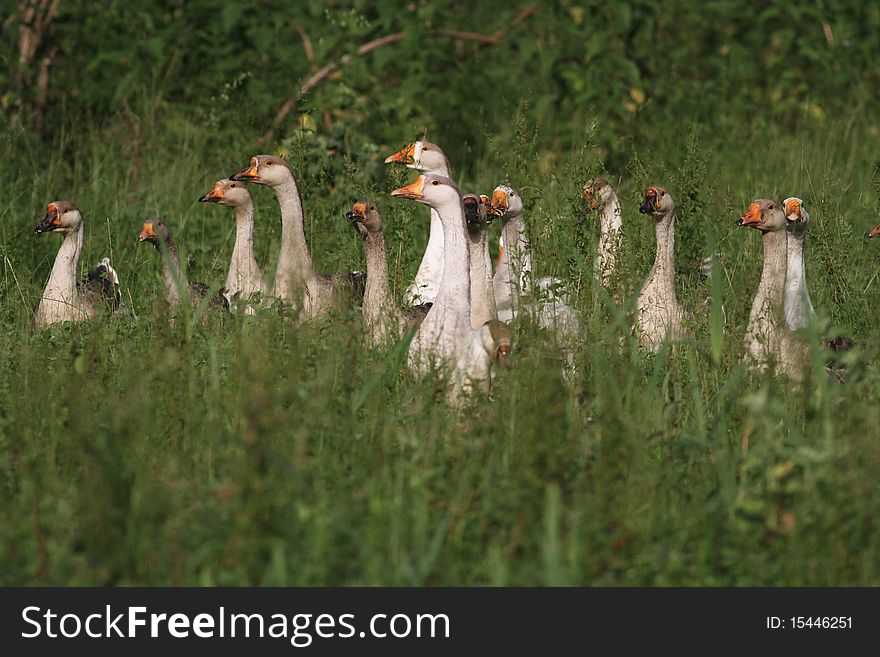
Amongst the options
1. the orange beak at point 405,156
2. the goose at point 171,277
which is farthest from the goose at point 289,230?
the orange beak at point 405,156

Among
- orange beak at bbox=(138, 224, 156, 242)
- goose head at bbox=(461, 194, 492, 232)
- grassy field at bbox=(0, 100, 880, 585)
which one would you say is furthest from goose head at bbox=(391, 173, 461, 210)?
orange beak at bbox=(138, 224, 156, 242)

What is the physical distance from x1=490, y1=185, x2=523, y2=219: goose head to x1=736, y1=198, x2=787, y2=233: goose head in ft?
4.42

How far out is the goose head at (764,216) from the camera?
6.79 metres

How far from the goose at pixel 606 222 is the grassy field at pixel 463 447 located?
0.41 ft

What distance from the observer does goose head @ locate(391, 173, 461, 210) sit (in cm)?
629

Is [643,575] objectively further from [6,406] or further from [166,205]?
[166,205]

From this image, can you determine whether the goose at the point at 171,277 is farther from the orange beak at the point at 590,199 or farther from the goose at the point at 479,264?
the orange beak at the point at 590,199

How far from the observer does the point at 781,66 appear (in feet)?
36.6

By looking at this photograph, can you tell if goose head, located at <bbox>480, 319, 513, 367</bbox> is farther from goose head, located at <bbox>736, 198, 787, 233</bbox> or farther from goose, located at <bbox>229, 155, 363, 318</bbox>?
goose head, located at <bbox>736, 198, 787, 233</bbox>

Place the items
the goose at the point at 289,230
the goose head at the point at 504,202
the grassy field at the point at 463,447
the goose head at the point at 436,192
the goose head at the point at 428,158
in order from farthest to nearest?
the goose head at the point at 428,158
the goose head at the point at 504,202
the goose at the point at 289,230
the goose head at the point at 436,192
the grassy field at the point at 463,447

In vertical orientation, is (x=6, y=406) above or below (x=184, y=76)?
below

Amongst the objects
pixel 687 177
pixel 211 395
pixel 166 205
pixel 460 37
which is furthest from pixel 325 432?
pixel 460 37

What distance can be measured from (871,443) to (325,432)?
194 cm
